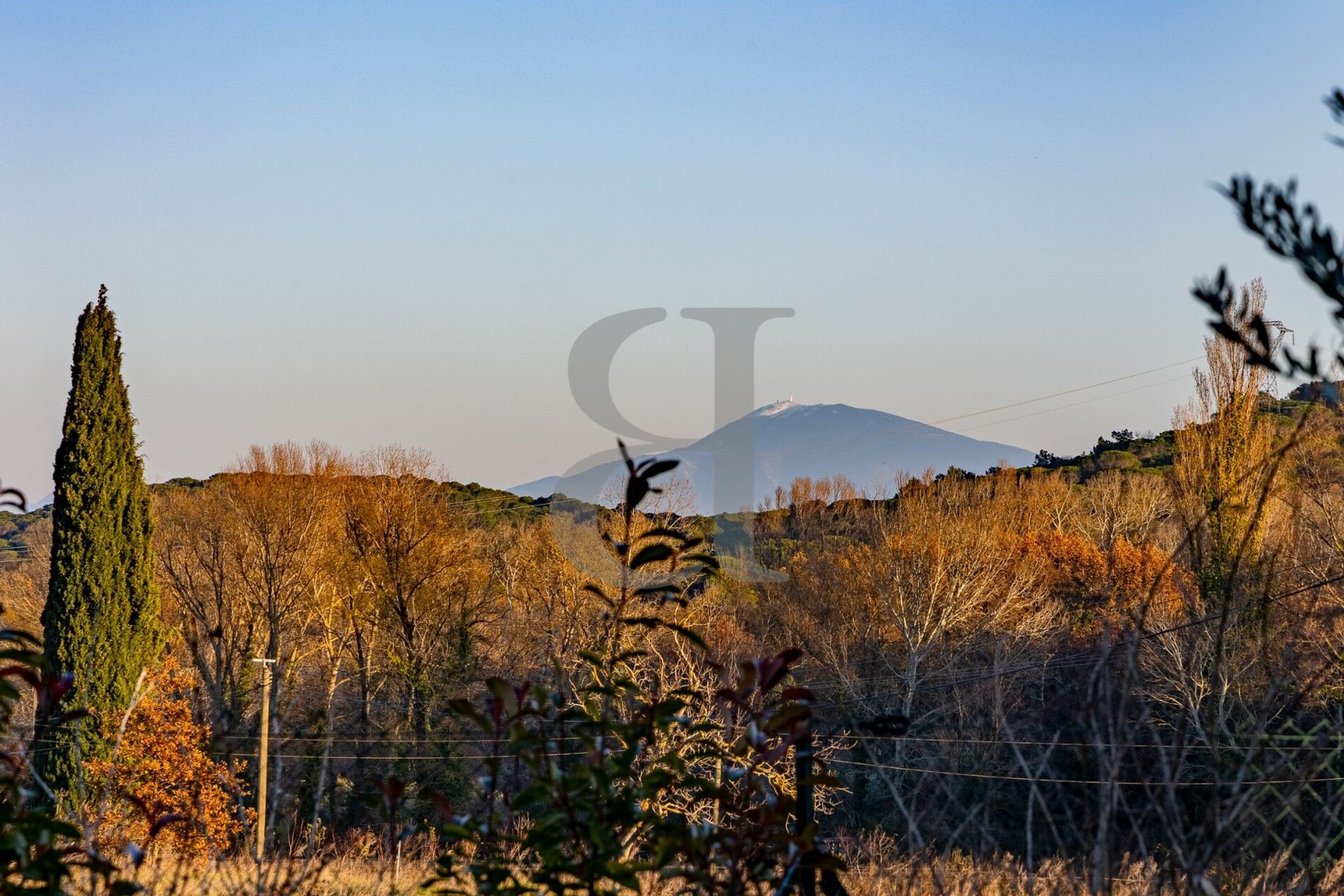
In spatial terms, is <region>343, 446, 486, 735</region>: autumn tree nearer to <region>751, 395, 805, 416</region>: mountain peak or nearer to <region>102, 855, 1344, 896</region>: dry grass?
<region>102, 855, 1344, 896</region>: dry grass

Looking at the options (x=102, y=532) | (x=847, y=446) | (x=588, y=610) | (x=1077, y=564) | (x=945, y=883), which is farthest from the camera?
(x=847, y=446)

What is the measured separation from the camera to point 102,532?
17344 mm

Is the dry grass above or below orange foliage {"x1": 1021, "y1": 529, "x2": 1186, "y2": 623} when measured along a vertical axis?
below

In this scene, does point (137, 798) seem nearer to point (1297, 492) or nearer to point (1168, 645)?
point (1297, 492)

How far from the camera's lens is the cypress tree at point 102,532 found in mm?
16781

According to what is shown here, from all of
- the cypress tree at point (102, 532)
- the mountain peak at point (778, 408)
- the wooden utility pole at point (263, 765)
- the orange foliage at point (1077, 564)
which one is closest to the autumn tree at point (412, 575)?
the wooden utility pole at point (263, 765)

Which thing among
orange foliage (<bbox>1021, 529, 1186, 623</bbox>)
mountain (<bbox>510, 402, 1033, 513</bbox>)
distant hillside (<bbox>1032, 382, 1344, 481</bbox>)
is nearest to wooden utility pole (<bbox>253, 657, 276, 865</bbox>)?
orange foliage (<bbox>1021, 529, 1186, 623</bbox>)

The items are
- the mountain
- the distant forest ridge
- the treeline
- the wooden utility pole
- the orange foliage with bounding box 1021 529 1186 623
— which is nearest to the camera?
the wooden utility pole

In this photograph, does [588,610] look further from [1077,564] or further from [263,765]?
[263,765]

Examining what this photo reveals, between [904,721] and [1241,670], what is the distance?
1799 cm

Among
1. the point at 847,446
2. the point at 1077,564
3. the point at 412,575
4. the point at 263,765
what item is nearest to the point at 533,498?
the point at 412,575

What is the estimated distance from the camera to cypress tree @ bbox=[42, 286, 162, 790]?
16.8 meters

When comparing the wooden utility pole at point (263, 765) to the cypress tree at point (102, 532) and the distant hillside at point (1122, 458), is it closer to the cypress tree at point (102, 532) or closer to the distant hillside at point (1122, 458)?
the cypress tree at point (102, 532)

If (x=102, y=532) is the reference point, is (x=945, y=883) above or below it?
below
